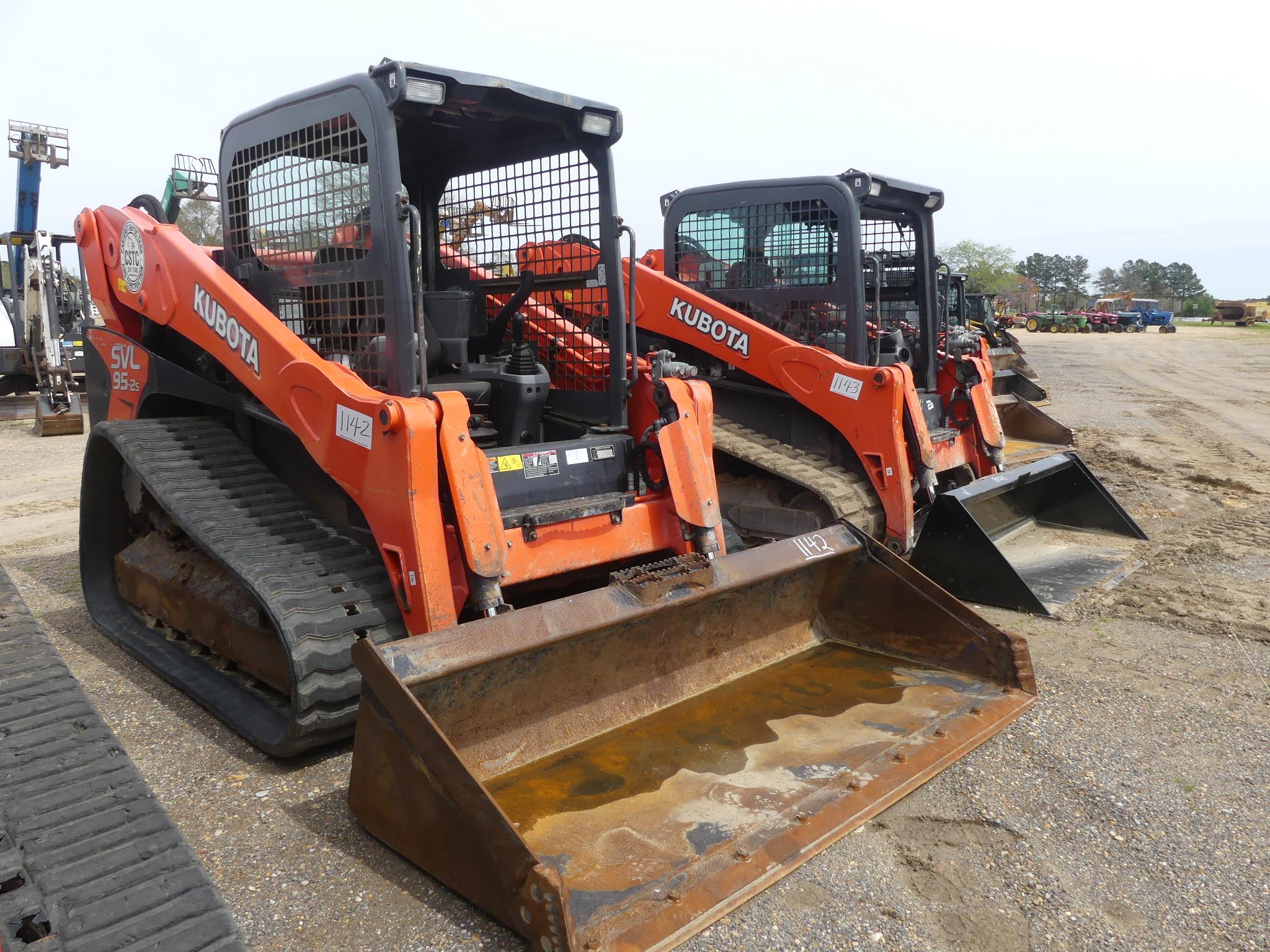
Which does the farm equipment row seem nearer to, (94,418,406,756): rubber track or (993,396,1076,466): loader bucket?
(993,396,1076,466): loader bucket

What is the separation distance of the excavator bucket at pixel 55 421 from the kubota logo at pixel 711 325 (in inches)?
394

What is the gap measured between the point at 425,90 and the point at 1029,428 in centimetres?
950

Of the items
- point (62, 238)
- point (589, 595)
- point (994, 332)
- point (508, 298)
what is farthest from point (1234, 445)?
point (62, 238)

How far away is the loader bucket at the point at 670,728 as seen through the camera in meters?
2.45

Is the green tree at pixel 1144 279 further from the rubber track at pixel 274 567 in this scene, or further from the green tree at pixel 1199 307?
the rubber track at pixel 274 567

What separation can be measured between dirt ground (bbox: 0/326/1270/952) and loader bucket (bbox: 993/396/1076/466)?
18.7 feet

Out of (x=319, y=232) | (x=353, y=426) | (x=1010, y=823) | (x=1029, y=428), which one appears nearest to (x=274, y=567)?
(x=353, y=426)

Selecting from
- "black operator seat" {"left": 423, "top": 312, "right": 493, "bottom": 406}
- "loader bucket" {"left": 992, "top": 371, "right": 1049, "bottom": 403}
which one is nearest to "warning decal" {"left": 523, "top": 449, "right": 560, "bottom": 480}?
"black operator seat" {"left": 423, "top": 312, "right": 493, "bottom": 406}

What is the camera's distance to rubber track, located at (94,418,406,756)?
314 cm

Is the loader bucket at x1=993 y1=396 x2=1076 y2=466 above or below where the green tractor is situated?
below

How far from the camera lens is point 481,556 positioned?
3307 mm

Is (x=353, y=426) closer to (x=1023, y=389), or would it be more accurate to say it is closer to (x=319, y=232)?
(x=319, y=232)

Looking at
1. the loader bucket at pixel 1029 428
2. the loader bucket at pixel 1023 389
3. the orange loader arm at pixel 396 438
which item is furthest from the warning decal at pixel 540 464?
the loader bucket at pixel 1023 389

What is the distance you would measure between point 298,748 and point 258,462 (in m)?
1.52
